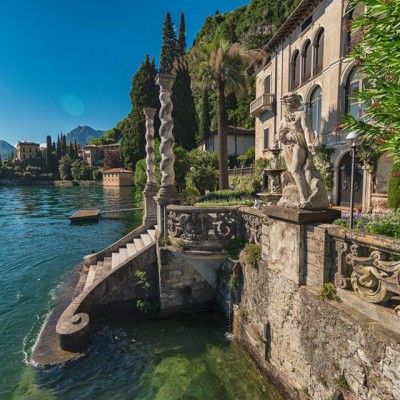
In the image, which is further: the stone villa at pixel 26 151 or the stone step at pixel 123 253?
the stone villa at pixel 26 151

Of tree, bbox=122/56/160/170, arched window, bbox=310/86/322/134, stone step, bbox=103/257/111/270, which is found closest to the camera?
stone step, bbox=103/257/111/270

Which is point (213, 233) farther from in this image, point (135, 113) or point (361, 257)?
point (135, 113)

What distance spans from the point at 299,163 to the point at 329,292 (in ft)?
7.06

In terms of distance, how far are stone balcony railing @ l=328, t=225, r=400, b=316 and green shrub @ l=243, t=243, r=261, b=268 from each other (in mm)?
2215

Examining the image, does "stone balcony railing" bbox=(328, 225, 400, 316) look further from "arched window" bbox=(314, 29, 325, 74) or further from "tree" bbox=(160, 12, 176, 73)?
"tree" bbox=(160, 12, 176, 73)

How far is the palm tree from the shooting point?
19047mm

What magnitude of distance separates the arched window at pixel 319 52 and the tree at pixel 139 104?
3232cm

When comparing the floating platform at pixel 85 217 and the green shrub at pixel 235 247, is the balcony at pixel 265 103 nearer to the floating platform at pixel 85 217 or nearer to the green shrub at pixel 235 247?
the floating platform at pixel 85 217

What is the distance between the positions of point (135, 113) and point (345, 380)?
1932 inches

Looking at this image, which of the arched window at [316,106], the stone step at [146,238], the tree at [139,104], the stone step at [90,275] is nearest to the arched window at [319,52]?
the arched window at [316,106]

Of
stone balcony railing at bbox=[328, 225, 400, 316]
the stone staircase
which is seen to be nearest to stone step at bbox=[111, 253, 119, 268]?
the stone staircase

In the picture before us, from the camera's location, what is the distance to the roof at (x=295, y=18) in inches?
734

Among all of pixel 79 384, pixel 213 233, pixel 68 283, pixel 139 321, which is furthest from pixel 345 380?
pixel 68 283

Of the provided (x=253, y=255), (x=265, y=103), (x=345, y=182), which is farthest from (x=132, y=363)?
(x=265, y=103)
